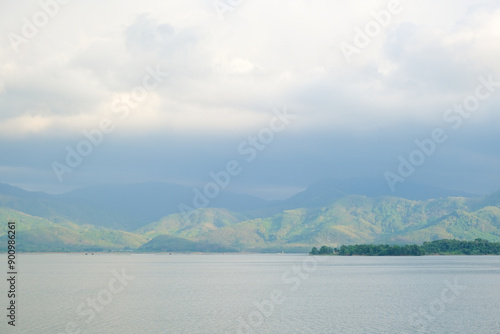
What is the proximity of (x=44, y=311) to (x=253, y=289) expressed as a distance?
59.0m

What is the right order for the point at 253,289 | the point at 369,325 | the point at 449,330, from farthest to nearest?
the point at 253,289 → the point at 369,325 → the point at 449,330

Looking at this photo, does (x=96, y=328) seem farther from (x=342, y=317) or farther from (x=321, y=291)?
(x=321, y=291)

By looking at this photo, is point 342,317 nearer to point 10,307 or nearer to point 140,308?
point 140,308

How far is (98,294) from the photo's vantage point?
12594 centimetres

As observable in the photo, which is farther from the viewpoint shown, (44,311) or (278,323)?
(44,311)

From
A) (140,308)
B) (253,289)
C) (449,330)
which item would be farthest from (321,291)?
(449,330)

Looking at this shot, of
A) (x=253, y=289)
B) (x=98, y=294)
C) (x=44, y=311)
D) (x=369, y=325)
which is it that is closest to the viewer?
(x=369, y=325)

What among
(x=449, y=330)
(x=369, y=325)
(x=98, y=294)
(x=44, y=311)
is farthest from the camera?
(x=98, y=294)

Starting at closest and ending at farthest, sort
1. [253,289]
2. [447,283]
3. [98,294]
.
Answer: [98,294] < [253,289] < [447,283]

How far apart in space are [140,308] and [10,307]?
77.4ft

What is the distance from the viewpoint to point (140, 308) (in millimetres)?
100938

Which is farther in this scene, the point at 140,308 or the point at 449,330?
the point at 140,308

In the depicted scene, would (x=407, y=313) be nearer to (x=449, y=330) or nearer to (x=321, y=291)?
(x=449, y=330)

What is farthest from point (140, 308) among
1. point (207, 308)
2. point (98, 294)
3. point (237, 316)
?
point (98, 294)
